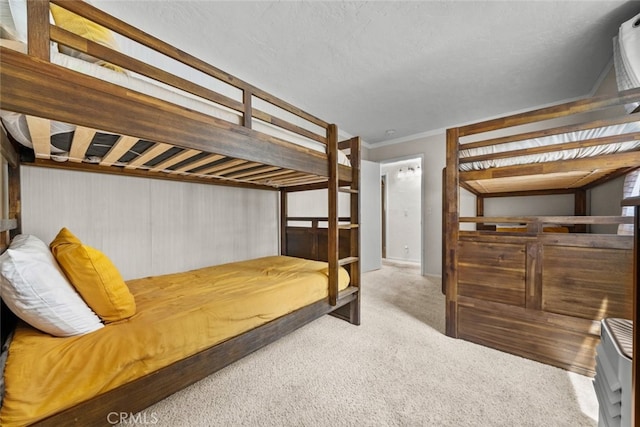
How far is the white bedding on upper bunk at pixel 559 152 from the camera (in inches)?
54.7

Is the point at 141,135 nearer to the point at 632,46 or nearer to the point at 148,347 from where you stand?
the point at 148,347

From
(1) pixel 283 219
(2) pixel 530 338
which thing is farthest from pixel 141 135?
(2) pixel 530 338

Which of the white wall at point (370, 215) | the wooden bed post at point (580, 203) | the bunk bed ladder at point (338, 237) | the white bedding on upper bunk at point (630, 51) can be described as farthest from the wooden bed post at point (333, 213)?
the wooden bed post at point (580, 203)

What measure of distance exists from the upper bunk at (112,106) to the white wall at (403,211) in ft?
13.0

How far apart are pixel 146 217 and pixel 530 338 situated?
10.6 feet

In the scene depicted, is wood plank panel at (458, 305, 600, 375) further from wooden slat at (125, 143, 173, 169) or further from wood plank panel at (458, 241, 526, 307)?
wooden slat at (125, 143, 173, 169)

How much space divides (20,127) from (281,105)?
1251 millimetres

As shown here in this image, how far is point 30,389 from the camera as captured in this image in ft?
2.57

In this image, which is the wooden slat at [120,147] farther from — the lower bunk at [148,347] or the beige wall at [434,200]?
the beige wall at [434,200]

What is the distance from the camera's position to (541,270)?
5.20ft

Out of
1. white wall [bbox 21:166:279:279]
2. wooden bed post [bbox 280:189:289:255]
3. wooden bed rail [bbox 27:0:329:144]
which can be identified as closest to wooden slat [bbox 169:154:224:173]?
wooden bed rail [bbox 27:0:329:144]

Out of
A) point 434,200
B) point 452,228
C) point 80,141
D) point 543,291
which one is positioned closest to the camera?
point 80,141

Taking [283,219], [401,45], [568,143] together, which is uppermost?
[401,45]

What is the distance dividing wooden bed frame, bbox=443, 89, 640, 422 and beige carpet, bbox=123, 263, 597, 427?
0.14 meters
